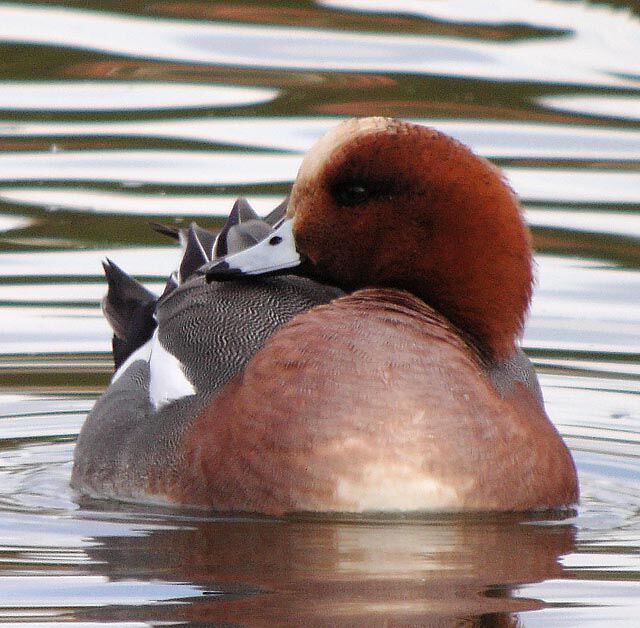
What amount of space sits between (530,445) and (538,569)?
1.70 ft

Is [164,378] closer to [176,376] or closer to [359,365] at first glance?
[176,376]

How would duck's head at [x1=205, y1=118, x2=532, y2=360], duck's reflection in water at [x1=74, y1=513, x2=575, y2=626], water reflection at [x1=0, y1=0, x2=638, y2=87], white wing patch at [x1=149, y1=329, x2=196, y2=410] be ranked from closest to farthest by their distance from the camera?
duck's reflection in water at [x1=74, y1=513, x2=575, y2=626] → duck's head at [x1=205, y1=118, x2=532, y2=360] → white wing patch at [x1=149, y1=329, x2=196, y2=410] → water reflection at [x1=0, y1=0, x2=638, y2=87]

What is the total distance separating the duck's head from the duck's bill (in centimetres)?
5

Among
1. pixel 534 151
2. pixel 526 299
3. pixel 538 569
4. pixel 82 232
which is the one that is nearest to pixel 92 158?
pixel 82 232

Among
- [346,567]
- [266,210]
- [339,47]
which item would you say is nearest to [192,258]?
[346,567]

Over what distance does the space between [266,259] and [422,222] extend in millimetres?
545

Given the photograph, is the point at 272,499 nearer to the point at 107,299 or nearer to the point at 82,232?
the point at 107,299

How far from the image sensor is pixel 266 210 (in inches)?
410

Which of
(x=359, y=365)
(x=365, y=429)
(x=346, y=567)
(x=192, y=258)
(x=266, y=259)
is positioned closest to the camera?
(x=346, y=567)

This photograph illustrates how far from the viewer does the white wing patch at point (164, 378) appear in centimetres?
657

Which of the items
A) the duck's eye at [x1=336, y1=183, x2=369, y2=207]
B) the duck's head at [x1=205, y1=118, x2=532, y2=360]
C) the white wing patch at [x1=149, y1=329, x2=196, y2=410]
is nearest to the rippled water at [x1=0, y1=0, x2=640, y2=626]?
the white wing patch at [x1=149, y1=329, x2=196, y2=410]

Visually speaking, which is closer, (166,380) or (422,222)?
(422,222)

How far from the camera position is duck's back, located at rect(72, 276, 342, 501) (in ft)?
21.2

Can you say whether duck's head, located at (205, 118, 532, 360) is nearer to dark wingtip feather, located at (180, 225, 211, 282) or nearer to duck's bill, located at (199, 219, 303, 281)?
duck's bill, located at (199, 219, 303, 281)
